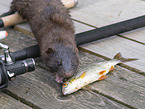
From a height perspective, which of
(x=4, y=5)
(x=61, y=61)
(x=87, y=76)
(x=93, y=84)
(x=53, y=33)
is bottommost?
(x=93, y=84)

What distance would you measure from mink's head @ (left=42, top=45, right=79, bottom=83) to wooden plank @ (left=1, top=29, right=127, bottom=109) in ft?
0.36

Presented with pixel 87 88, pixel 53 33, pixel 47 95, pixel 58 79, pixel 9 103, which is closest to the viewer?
pixel 9 103

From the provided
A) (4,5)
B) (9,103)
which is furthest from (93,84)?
(4,5)

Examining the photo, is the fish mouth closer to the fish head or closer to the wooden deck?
the wooden deck

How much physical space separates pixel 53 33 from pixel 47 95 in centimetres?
97

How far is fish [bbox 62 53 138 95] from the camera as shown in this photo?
2.20 m

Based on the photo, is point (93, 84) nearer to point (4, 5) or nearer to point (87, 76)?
point (87, 76)

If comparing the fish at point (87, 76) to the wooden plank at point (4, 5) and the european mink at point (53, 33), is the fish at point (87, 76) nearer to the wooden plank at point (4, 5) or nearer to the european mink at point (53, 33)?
the european mink at point (53, 33)

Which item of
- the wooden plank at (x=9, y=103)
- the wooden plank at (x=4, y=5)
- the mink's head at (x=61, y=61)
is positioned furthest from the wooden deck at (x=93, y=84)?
the wooden plank at (x=4, y=5)

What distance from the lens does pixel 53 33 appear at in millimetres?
2883

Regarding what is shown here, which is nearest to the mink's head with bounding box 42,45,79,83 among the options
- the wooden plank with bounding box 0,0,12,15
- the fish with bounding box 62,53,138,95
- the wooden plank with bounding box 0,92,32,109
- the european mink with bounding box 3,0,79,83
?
the european mink with bounding box 3,0,79,83

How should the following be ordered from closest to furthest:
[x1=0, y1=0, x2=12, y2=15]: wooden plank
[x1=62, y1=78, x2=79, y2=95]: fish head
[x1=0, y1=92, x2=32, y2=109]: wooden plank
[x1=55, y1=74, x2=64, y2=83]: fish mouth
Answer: [x1=0, y1=92, x2=32, y2=109]: wooden plank
[x1=62, y1=78, x2=79, y2=95]: fish head
[x1=55, y1=74, x2=64, y2=83]: fish mouth
[x1=0, y1=0, x2=12, y2=15]: wooden plank

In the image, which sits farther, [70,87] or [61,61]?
[61,61]

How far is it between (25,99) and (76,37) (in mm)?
1288
